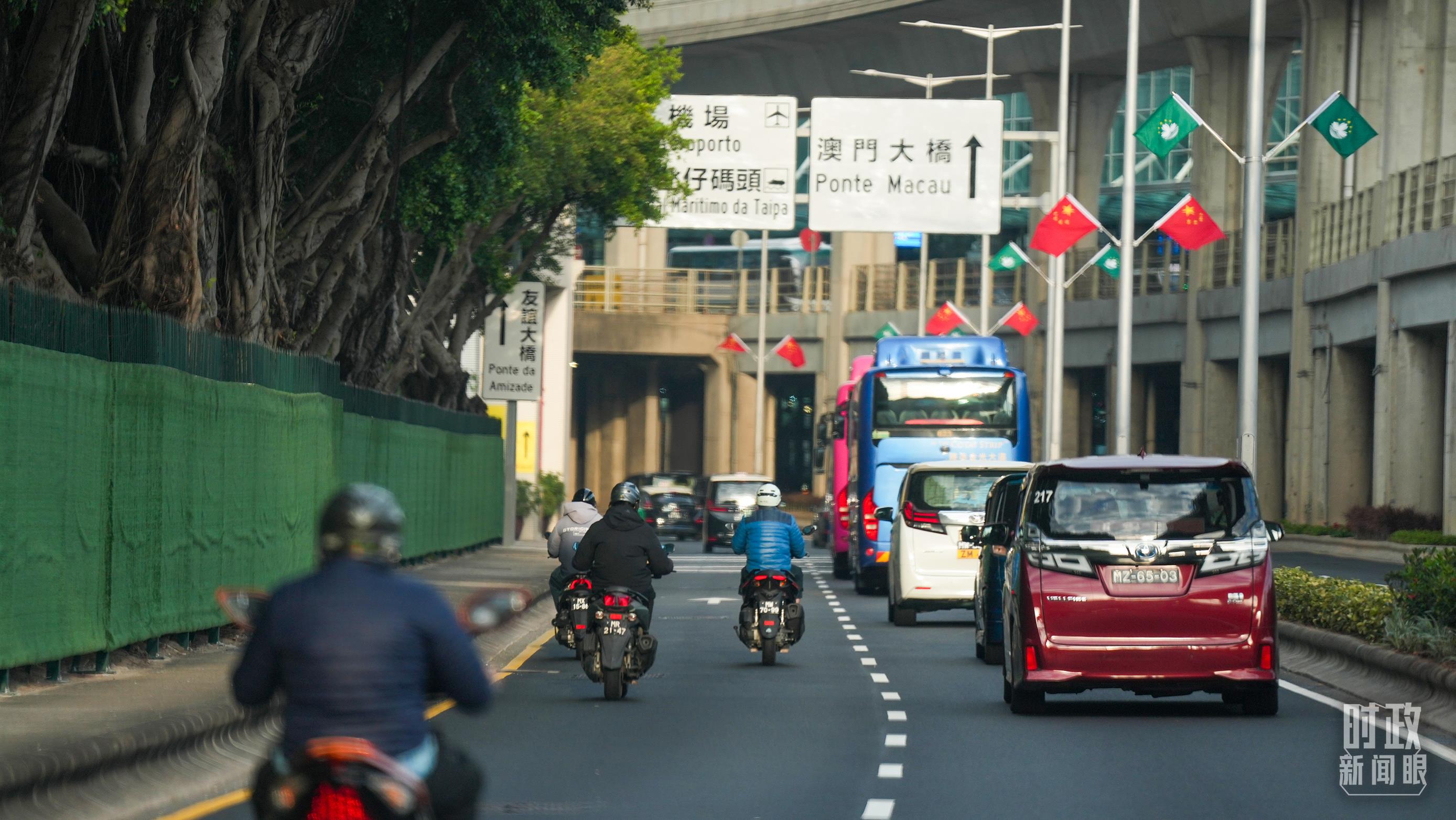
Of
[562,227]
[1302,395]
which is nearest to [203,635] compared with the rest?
[562,227]

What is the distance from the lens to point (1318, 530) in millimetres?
46719

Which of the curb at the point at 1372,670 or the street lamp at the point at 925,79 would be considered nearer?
the curb at the point at 1372,670

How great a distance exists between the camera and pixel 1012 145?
9769 cm

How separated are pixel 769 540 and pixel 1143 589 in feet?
19.0

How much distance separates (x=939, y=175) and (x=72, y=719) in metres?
28.8

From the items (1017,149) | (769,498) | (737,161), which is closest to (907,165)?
(737,161)

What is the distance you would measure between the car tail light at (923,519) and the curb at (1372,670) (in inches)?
219

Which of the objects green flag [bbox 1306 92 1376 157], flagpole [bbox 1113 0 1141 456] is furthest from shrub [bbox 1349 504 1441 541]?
green flag [bbox 1306 92 1376 157]

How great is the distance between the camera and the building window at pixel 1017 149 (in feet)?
302

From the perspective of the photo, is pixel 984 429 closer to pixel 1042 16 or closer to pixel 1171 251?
pixel 1042 16

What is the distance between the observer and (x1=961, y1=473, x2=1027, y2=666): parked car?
2086 cm

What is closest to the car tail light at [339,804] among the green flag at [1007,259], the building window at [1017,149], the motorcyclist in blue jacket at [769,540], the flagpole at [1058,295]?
the motorcyclist in blue jacket at [769,540]

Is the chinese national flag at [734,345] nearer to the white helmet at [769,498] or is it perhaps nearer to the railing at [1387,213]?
the railing at [1387,213]

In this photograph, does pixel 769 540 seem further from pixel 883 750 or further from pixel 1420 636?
pixel 883 750
